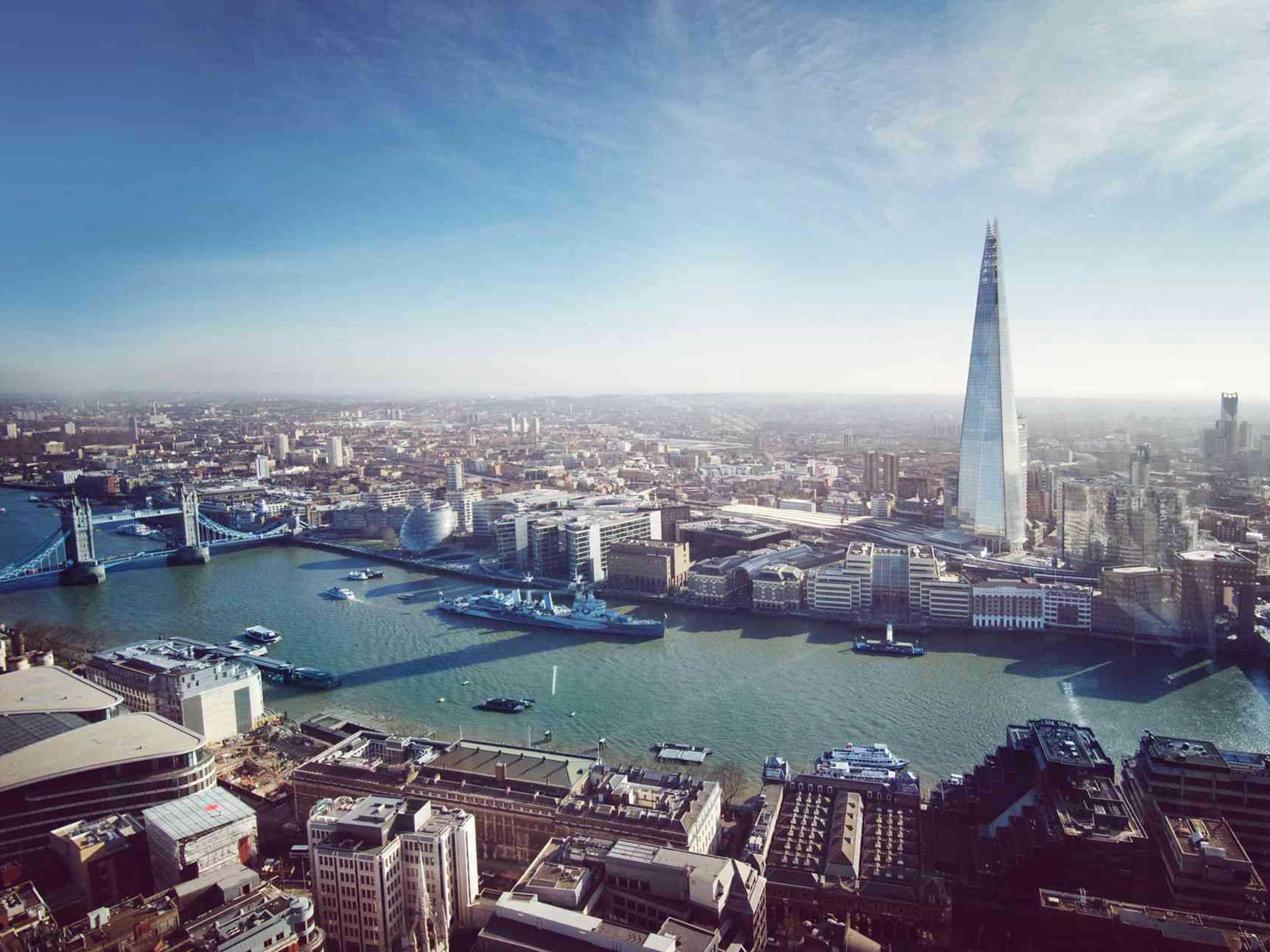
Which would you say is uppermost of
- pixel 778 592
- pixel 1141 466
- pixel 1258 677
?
pixel 1141 466

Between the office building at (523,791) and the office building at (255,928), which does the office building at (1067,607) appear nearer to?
the office building at (523,791)

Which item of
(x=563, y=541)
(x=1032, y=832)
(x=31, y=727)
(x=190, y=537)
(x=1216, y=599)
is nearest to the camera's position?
(x=1032, y=832)

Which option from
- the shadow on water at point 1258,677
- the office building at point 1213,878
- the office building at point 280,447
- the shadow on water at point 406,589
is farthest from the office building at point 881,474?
the office building at point 280,447

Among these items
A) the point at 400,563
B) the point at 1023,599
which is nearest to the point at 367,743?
the point at 1023,599

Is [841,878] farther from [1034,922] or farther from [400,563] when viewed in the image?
[400,563]

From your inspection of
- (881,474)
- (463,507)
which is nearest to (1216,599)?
(881,474)

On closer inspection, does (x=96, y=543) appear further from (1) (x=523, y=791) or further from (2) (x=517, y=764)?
(1) (x=523, y=791)
